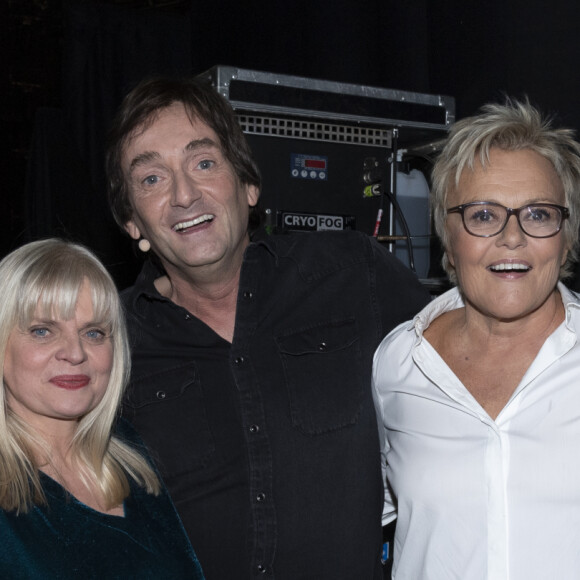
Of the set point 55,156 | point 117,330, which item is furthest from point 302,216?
point 55,156

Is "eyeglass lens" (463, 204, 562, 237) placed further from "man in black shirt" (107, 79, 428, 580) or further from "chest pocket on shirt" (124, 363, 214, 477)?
"chest pocket on shirt" (124, 363, 214, 477)

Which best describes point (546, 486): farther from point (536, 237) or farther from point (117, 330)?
point (117, 330)

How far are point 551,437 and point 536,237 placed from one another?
1.18 ft

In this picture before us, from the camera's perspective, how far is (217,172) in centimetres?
181

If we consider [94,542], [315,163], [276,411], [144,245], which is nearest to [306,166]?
[315,163]

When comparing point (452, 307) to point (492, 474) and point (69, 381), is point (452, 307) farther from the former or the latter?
point (69, 381)

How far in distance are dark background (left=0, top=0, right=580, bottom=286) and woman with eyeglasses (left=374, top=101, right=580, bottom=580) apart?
61cm

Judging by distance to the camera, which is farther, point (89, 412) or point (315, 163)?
point (315, 163)

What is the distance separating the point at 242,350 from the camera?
1.73 metres

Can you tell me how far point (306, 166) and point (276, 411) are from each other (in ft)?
2.19

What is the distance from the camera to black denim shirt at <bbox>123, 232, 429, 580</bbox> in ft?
5.37

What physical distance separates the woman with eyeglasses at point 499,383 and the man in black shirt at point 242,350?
0.18m

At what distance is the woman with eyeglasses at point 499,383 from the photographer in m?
1.30

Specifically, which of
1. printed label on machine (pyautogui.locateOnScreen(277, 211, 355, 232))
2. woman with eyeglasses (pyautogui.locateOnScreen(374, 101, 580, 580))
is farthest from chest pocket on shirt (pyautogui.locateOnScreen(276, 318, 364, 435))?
printed label on machine (pyautogui.locateOnScreen(277, 211, 355, 232))
